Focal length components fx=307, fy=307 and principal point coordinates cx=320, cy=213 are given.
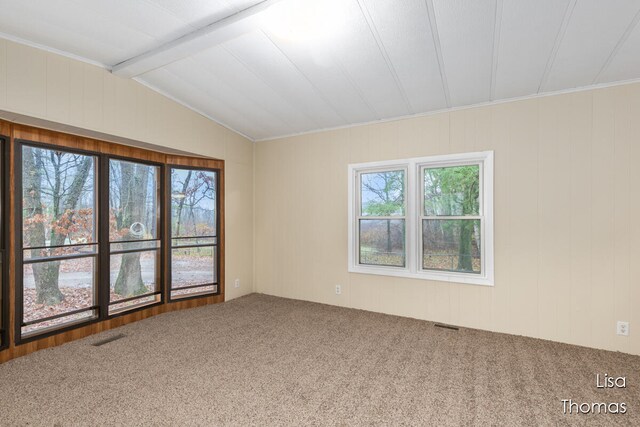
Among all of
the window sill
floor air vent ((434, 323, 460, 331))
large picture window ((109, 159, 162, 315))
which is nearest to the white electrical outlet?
the window sill

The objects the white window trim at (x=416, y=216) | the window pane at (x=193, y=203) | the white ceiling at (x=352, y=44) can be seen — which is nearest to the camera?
the white ceiling at (x=352, y=44)

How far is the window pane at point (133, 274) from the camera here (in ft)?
11.8

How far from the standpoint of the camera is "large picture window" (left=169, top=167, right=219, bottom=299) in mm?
4195

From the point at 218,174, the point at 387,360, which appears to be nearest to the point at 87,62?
the point at 218,174

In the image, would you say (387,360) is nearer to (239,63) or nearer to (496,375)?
(496,375)

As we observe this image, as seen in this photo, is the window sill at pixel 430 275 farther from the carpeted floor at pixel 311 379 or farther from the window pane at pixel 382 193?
the window pane at pixel 382 193

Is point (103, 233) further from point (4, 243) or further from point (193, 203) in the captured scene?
point (193, 203)

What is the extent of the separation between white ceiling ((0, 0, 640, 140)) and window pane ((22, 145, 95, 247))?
103 cm

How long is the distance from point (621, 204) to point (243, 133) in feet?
14.8

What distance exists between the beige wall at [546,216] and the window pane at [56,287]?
9.82 ft

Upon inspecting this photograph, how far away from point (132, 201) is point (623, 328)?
17.3ft

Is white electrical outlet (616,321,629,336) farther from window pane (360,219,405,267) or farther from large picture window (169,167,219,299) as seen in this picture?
large picture window (169,167,219,299)

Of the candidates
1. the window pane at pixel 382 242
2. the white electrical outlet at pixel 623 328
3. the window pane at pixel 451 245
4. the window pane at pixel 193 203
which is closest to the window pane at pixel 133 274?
the window pane at pixel 193 203

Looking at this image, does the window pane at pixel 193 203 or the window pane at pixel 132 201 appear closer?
the window pane at pixel 132 201
